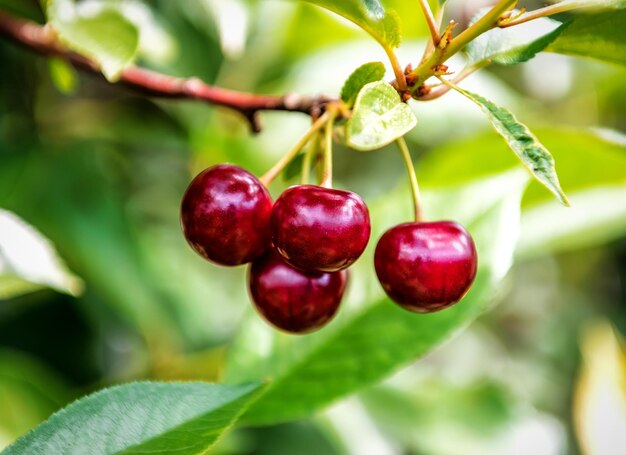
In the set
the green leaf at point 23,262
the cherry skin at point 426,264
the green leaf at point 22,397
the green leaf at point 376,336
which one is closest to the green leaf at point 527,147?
the cherry skin at point 426,264

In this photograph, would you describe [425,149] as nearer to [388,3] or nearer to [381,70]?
[388,3]

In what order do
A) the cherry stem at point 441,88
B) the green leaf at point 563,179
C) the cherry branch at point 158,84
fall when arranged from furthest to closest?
1. the green leaf at point 563,179
2. the cherry branch at point 158,84
3. the cherry stem at point 441,88

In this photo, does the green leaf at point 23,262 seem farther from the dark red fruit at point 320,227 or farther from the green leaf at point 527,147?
the green leaf at point 527,147

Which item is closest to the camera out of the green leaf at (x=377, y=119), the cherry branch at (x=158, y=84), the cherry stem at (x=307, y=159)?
the green leaf at (x=377, y=119)

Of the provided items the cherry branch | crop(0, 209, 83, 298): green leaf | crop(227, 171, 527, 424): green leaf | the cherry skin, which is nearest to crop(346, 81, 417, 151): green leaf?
the cherry skin

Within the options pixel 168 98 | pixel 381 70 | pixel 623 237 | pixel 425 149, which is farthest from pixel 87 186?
pixel 623 237

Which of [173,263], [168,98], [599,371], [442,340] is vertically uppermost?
[168,98]
